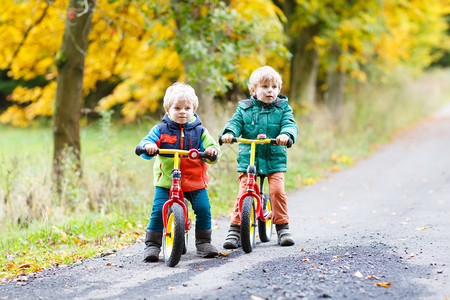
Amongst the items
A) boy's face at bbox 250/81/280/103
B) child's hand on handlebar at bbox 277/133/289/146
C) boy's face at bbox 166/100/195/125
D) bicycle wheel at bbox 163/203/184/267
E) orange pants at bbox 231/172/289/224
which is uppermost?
boy's face at bbox 250/81/280/103

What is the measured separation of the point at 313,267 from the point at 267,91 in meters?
1.81

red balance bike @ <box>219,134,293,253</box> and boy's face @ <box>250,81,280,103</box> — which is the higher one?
boy's face @ <box>250,81,280,103</box>

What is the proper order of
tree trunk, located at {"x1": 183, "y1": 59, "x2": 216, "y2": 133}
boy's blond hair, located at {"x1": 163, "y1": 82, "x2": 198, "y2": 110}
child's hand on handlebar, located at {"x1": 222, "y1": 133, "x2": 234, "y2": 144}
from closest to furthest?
boy's blond hair, located at {"x1": 163, "y1": 82, "x2": 198, "y2": 110}, child's hand on handlebar, located at {"x1": 222, "y1": 133, "x2": 234, "y2": 144}, tree trunk, located at {"x1": 183, "y1": 59, "x2": 216, "y2": 133}

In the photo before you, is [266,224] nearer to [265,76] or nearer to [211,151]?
[211,151]

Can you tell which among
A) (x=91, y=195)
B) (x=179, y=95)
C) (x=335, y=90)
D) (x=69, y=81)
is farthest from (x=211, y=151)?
(x=335, y=90)

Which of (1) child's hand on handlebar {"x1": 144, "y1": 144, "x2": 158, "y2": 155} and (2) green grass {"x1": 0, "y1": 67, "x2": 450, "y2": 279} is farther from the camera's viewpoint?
(2) green grass {"x1": 0, "y1": 67, "x2": 450, "y2": 279}

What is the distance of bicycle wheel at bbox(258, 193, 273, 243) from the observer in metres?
5.78

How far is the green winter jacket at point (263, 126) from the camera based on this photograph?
5629mm

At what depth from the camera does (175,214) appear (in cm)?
481

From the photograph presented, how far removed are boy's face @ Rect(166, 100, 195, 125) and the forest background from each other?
5.85ft

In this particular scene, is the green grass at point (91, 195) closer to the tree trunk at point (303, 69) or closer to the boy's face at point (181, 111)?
the boy's face at point (181, 111)

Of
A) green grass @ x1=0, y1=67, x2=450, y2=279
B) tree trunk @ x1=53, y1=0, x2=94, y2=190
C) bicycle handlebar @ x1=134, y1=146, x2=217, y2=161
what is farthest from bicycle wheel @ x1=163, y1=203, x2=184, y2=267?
tree trunk @ x1=53, y1=0, x2=94, y2=190

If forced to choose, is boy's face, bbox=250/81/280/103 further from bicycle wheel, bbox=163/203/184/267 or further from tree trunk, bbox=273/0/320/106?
tree trunk, bbox=273/0/320/106

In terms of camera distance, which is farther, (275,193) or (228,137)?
(275,193)
